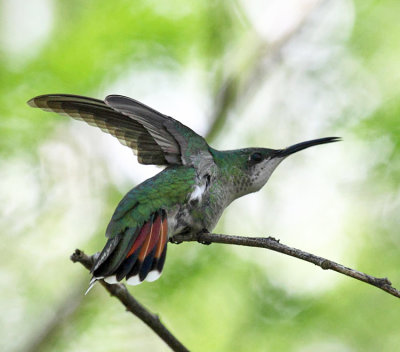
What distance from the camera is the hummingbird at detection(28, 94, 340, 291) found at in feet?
13.7

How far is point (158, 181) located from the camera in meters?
4.98

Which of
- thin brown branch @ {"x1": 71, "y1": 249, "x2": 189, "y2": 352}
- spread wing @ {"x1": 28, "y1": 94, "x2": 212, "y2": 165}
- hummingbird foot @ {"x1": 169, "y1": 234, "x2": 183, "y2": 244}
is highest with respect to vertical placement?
spread wing @ {"x1": 28, "y1": 94, "x2": 212, "y2": 165}

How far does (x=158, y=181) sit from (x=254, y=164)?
3.73ft

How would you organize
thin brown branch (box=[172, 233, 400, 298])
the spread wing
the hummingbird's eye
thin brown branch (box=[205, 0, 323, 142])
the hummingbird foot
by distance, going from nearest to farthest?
1. thin brown branch (box=[172, 233, 400, 298])
2. the spread wing
3. the hummingbird foot
4. the hummingbird's eye
5. thin brown branch (box=[205, 0, 323, 142])

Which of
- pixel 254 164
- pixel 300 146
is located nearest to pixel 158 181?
pixel 254 164

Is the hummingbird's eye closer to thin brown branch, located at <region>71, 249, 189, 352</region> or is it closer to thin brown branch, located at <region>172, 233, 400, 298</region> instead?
thin brown branch, located at <region>172, 233, 400, 298</region>

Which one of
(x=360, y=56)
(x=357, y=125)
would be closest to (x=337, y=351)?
(x=357, y=125)

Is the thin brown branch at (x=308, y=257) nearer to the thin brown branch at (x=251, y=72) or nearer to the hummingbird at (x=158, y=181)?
the hummingbird at (x=158, y=181)

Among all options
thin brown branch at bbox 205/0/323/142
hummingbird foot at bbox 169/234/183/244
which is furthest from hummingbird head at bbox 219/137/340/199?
thin brown branch at bbox 205/0/323/142

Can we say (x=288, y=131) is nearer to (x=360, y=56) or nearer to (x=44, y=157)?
(x=360, y=56)

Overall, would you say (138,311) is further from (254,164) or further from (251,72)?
(251,72)

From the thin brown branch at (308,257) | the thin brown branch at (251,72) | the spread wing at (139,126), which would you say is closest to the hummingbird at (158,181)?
the spread wing at (139,126)

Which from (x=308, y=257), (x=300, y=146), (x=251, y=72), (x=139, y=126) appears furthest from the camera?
(x=251, y=72)

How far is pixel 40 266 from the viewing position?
28.2ft
